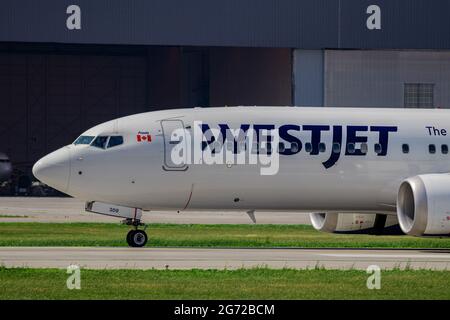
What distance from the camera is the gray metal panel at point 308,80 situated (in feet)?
203

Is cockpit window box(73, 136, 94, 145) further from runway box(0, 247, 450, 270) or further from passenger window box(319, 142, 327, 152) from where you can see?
passenger window box(319, 142, 327, 152)

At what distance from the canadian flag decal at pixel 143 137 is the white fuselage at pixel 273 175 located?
65 millimetres

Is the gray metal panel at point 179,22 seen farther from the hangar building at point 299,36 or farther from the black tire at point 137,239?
the black tire at point 137,239

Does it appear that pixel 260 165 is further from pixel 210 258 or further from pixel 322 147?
Result: pixel 210 258

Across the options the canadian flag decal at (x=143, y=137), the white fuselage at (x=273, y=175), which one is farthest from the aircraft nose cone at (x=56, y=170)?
the canadian flag decal at (x=143, y=137)

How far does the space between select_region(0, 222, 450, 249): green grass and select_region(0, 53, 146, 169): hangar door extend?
46.5 meters

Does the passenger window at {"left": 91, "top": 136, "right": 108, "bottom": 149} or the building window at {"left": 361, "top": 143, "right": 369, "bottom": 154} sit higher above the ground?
the passenger window at {"left": 91, "top": 136, "right": 108, "bottom": 149}

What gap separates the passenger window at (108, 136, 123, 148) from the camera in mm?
33594

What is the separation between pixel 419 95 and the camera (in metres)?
62.8

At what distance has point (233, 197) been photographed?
112 ft

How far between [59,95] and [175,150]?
62.0m

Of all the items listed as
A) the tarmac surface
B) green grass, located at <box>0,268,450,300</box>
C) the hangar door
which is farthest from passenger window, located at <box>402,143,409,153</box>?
the hangar door

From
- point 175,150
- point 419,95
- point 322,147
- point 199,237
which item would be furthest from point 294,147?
point 419,95

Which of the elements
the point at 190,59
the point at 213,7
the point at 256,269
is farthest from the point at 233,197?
the point at 190,59
